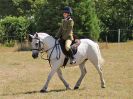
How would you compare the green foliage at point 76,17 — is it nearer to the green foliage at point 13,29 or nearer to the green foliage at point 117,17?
the green foliage at point 13,29

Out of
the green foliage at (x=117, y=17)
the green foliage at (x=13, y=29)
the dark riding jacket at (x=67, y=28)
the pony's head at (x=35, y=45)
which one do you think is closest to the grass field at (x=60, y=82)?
the pony's head at (x=35, y=45)

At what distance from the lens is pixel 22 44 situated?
116ft

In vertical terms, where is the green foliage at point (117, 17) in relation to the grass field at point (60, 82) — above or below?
below

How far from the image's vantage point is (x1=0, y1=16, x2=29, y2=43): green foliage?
38.0 m

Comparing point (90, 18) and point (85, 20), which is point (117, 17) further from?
point (85, 20)

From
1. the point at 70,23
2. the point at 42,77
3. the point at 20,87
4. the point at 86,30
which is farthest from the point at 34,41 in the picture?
the point at 86,30

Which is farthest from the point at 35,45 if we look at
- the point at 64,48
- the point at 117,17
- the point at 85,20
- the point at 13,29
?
the point at 117,17

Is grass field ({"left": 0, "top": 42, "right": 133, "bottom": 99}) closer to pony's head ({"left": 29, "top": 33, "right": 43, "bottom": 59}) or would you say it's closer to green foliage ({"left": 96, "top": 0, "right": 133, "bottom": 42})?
pony's head ({"left": 29, "top": 33, "right": 43, "bottom": 59})

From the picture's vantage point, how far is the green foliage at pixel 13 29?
38.0 meters

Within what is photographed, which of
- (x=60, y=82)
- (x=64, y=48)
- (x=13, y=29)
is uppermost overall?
(x=64, y=48)

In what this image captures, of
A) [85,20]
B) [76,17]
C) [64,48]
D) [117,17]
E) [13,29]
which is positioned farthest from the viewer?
[117,17]

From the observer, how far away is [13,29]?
38.5 meters

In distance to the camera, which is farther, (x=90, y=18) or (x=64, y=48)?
(x=90, y=18)

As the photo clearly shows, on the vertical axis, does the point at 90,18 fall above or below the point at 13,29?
above
